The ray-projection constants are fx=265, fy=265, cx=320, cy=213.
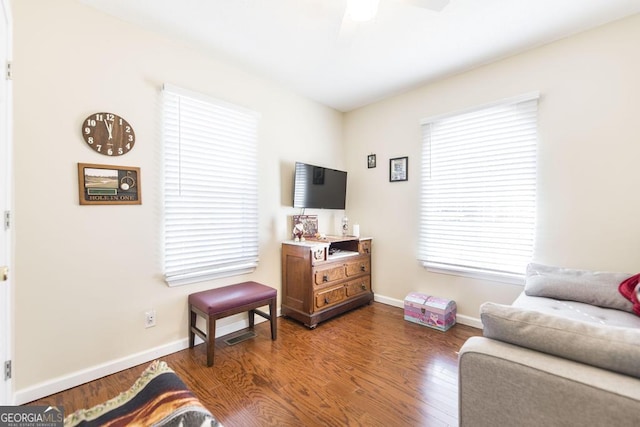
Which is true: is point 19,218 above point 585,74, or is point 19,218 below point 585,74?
→ below

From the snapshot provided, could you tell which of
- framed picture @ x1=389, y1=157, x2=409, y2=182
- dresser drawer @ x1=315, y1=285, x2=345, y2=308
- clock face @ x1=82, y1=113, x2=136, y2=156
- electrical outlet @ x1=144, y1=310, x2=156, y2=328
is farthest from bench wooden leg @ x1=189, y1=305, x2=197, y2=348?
framed picture @ x1=389, y1=157, x2=409, y2=182

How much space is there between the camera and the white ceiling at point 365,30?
6.23 feet

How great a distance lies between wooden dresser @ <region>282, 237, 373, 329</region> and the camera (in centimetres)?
276

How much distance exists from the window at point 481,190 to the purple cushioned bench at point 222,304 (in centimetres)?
186

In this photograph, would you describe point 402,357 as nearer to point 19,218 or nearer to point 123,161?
point 123,161

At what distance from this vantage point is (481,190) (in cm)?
269

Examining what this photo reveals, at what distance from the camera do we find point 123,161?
2.04 meters

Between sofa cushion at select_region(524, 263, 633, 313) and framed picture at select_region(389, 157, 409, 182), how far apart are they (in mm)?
1625

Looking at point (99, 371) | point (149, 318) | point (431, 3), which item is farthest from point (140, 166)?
point (431, 3)

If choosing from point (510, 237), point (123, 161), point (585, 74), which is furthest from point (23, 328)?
point (585, 74)

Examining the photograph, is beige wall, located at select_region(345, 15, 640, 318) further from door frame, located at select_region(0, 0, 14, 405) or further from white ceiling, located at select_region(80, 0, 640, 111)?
door frame, located at select_region(0, 0, 14, 405)

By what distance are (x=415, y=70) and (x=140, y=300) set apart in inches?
132

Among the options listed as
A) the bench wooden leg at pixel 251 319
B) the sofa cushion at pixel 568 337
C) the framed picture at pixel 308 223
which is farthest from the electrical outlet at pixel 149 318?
the sofa cushion at pixel 568 337

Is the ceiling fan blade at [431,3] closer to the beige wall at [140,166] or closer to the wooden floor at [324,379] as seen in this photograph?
the beige wall at [140,166]
